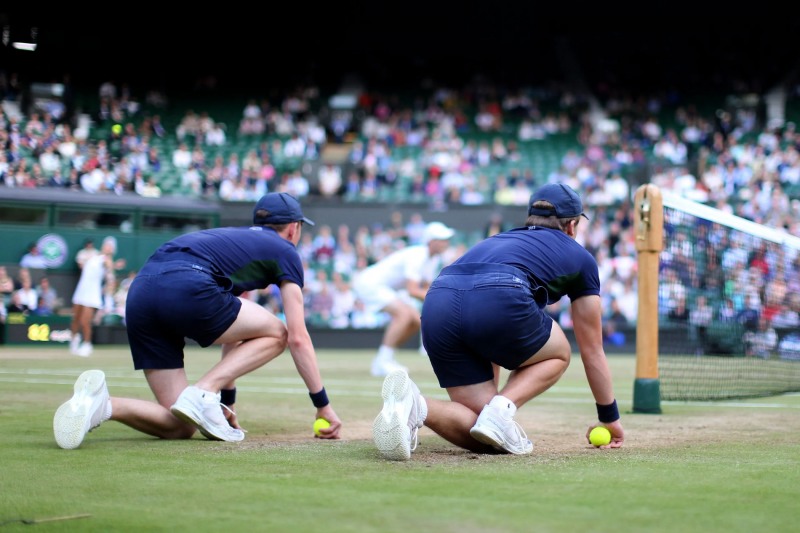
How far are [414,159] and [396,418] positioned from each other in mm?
25454

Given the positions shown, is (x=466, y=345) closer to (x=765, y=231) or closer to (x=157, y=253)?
(x=157, y=253)

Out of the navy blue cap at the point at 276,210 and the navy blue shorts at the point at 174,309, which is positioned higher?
the navy blue cap at the point at 276,210

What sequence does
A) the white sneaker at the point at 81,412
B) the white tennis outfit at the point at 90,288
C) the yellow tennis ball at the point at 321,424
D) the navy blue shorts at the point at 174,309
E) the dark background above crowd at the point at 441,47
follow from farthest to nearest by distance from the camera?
the dark background above crowd at the point at 441,47, the white tennis outfit at the point at 90,288, the yellow tennis ball at the point at 321,424, the navy blue shorts at the point at 174,309, the white sneaker at the point at 81,412

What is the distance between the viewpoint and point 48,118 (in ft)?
90.0

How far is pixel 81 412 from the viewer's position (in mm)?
5840

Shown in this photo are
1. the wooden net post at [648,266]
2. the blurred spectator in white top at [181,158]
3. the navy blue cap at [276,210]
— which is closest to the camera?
the navy blue cap at [276,210]

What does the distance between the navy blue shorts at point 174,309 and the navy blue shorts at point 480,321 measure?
→ 4.36ft

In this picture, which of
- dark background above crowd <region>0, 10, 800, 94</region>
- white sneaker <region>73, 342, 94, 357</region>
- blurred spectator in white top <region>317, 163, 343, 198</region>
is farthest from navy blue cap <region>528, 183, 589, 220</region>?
dark background above crowd <region>0, 10, 800, 94</region>

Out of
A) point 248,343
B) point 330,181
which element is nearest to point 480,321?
point 248,343

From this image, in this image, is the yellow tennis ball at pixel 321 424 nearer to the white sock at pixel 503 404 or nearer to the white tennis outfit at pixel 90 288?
the white sock at pixel 503 404

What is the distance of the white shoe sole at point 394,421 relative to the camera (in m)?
5.26

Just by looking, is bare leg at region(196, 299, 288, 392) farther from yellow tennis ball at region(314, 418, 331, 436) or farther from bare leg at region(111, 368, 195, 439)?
yellow tennis ball at region(314, 418, 331, 436)

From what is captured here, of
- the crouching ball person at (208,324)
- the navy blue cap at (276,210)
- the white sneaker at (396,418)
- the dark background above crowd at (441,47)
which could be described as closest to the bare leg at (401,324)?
the navy blue cap at (276,210)

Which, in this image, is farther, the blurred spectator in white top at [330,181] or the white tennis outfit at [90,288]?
the blurred spectator in white top at [330,181]
